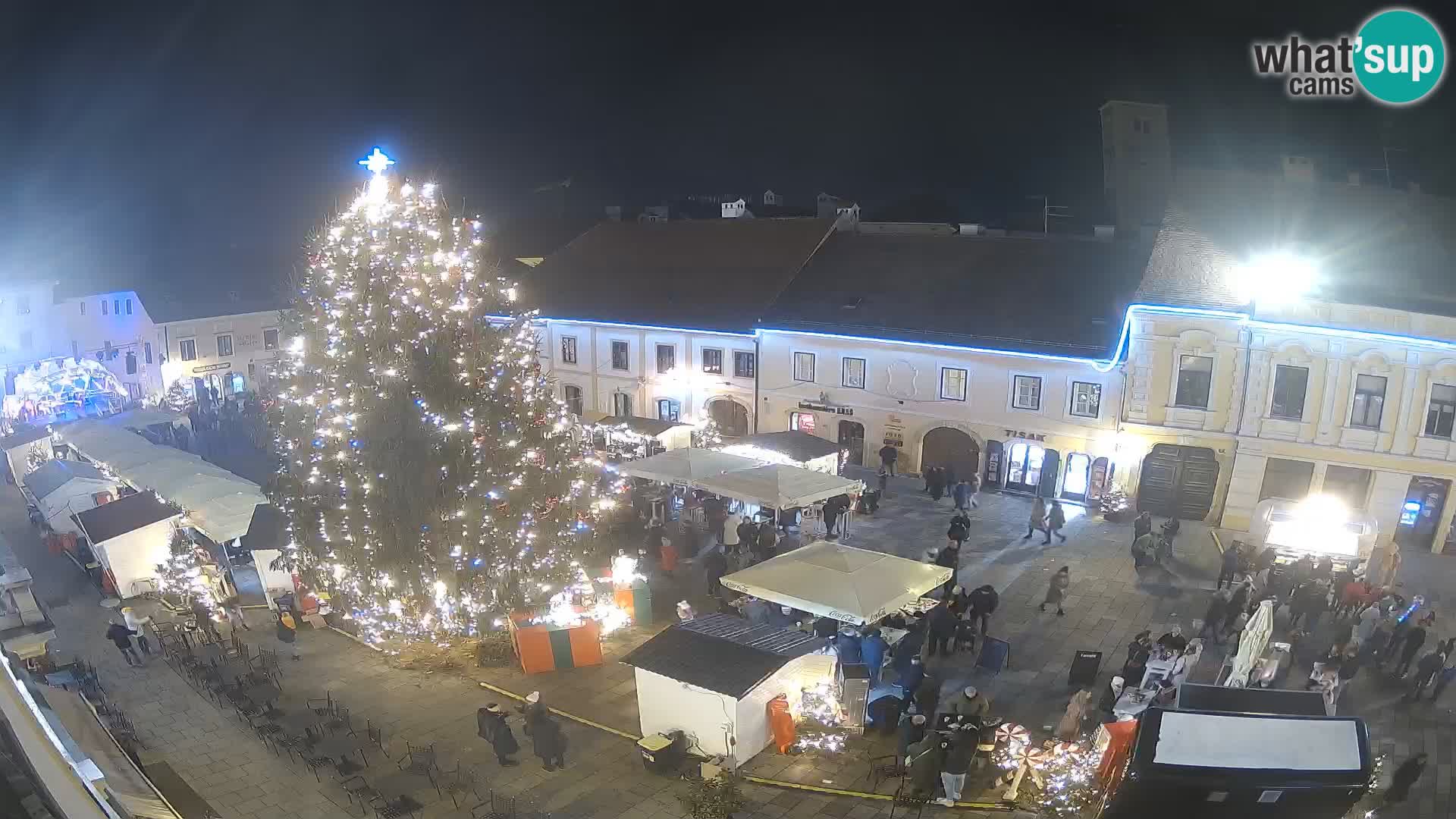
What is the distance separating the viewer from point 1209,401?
22.5 metres

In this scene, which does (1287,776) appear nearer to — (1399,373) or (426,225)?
(426,225)

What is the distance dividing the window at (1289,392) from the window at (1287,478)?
1177 mm

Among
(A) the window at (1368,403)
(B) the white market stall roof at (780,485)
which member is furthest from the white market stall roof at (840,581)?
(A) the window at (1368,403)

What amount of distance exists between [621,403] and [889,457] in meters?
11.7

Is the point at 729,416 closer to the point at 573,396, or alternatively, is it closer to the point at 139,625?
the point at 573,396

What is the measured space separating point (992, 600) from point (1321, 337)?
11.6m

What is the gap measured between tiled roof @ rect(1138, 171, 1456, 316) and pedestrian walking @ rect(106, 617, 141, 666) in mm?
23885

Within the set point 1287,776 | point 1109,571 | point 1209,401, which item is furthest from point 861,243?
point 1287,776

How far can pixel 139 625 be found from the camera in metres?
17.8

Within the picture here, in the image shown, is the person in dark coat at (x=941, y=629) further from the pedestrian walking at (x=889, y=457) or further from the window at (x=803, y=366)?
the window at (x=803, y=366)

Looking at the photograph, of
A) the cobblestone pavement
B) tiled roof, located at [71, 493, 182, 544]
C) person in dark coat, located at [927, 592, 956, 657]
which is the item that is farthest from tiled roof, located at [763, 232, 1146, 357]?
tiled roof, located at [71, 493, 182, 544]

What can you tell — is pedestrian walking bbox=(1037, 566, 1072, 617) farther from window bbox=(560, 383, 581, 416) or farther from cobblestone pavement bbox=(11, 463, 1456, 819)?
window bbox=(560, 383, 581, 416)

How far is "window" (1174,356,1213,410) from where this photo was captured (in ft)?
73.8

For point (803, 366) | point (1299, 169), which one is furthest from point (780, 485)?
point (1299, 169)
